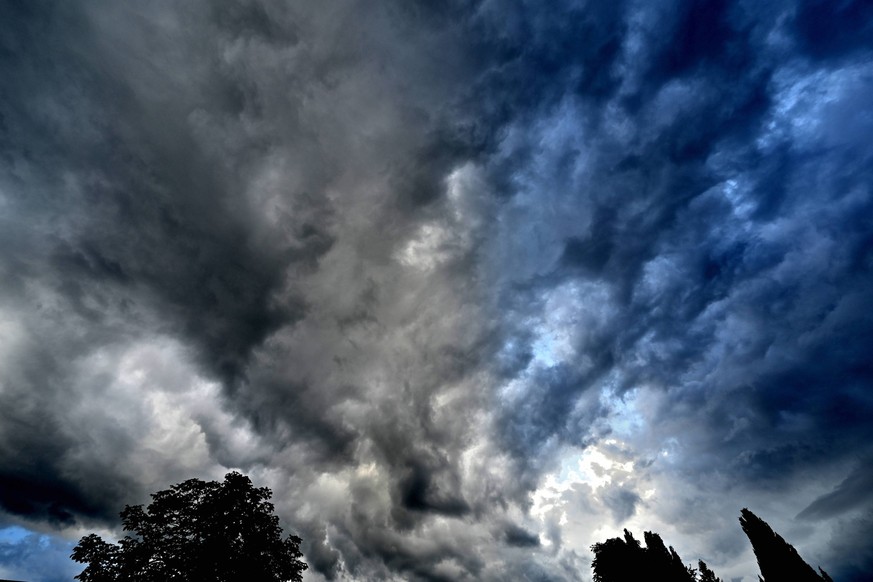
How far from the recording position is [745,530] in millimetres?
54688

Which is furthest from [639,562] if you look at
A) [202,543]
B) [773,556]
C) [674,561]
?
[202,543]

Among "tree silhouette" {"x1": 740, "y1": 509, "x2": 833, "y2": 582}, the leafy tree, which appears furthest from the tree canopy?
the leafy tree

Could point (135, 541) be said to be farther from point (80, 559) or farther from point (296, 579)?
point (296, 579)

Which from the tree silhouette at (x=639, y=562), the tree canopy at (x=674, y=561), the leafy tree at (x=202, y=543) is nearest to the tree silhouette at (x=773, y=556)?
the tree canopy at (x=674, y=561)

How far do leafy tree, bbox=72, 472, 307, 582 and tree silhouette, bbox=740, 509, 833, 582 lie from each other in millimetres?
60805

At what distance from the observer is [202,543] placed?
2861 cm

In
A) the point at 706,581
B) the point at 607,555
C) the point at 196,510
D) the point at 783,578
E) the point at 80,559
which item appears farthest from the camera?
the point at 607,555

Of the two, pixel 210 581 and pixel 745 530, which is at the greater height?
pixel 210 581

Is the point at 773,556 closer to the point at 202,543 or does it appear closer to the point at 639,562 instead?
the point at 639,562

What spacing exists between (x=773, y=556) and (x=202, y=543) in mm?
69338

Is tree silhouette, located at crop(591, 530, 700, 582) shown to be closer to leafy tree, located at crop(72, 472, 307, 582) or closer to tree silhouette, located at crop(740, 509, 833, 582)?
tree silhouette, located at crop(740, 509, 833, 582)

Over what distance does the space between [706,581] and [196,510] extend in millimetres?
78958

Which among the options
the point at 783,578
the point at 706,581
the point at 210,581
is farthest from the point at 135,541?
the point at 706,581

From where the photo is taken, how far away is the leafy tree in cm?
2694
